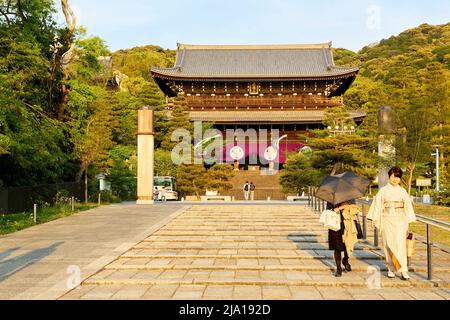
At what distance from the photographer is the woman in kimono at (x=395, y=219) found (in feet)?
23.8

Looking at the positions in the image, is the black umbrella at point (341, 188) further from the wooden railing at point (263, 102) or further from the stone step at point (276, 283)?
the wooden railing at point (263, 102)

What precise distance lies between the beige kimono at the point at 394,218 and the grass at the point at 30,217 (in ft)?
33.4

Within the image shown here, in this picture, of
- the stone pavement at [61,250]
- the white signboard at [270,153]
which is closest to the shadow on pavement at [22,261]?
the stone pavement at [61,250]

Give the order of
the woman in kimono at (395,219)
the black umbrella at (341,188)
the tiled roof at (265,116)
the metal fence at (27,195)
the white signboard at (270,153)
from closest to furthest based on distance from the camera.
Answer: the woman in kimono at (395,219), the black umbrella at (341,188), the metal fence at (27,195), the tiled roof at (265,116), the white signboard at (270,153)

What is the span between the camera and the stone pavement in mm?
6898

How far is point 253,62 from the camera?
45250 mm

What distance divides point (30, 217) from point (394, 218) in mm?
13187

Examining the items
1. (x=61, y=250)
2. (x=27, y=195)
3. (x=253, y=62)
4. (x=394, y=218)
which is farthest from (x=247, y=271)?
(x=253, y=62)

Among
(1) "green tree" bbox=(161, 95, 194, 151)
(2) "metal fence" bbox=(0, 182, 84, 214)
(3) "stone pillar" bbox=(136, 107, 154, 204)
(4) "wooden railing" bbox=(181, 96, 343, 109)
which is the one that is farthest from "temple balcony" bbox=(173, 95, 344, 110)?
(2) "metal fence" bbox=(0, 182, 84, 214)

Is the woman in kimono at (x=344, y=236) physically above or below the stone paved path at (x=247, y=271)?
above

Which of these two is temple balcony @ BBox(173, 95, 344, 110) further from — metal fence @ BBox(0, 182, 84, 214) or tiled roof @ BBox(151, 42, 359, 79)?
metal fence @ BBox(0, 182, 84, 214)

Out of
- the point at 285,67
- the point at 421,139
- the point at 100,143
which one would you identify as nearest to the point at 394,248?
the point at 421,139

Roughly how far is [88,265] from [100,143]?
1740 cm

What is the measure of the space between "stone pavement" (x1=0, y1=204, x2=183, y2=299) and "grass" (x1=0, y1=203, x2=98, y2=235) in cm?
Answer: 40
